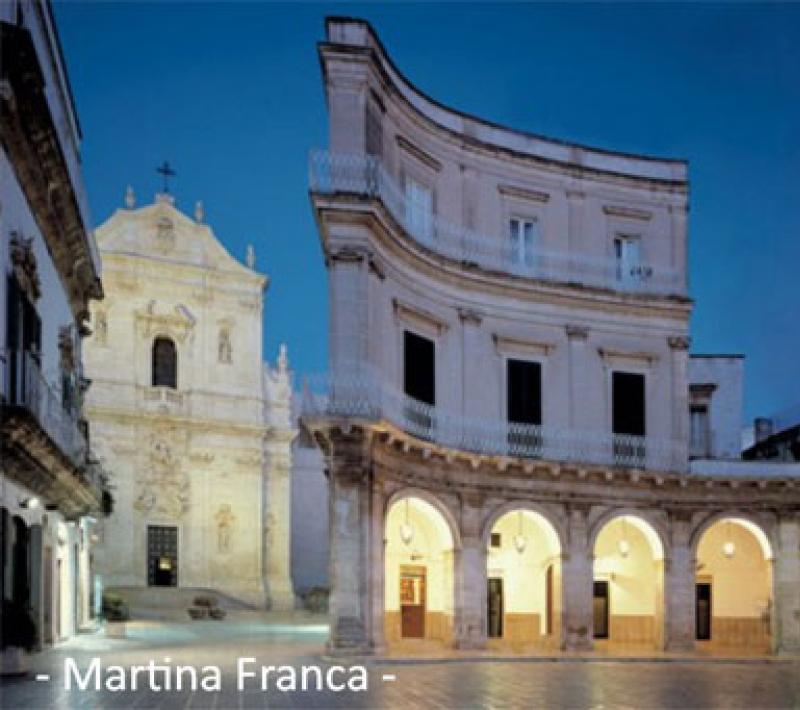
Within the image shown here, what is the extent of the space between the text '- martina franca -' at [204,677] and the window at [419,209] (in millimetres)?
9825

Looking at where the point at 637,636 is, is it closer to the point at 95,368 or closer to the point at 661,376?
the point at 661,376

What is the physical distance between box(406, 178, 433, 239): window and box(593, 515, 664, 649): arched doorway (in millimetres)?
8535

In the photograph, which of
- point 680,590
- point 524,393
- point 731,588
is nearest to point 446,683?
point 524,393

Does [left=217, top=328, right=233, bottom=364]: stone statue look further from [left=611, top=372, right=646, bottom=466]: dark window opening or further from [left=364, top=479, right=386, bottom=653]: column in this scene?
[left=364, top=479, right=386, bottom=653]: column

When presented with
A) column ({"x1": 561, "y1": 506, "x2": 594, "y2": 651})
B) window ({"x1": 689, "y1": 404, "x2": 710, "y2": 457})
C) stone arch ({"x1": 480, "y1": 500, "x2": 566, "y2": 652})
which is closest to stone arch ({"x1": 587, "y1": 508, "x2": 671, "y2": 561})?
column ({"x1": 561, "y1": 506, "x2": 594, "y2": 651})

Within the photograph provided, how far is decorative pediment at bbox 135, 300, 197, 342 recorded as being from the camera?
42.4m

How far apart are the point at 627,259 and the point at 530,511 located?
23.0ft

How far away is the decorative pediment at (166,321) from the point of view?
4241 centimetres

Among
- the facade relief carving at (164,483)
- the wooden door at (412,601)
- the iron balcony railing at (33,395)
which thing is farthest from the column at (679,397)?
the facade relief carving at (164,483)

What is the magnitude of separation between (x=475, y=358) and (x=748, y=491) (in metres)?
7.60

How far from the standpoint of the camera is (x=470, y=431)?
25234 mm

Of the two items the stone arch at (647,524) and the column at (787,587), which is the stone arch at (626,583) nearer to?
the stone arch at (647,524)

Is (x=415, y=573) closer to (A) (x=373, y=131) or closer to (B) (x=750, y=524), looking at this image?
(B) (x=750, y=524)

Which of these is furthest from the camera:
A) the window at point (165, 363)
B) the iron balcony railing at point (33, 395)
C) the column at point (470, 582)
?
the window at point (165, 363)
